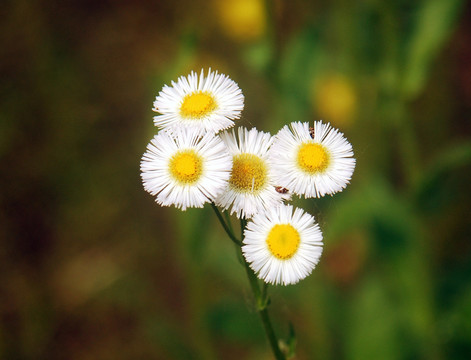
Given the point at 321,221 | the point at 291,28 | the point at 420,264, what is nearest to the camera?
the point at 321,221

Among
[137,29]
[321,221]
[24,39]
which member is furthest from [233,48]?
[321,221]

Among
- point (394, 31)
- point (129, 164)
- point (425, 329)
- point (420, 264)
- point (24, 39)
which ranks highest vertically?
point (24, 39)

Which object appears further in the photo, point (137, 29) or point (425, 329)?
point (137, 29)

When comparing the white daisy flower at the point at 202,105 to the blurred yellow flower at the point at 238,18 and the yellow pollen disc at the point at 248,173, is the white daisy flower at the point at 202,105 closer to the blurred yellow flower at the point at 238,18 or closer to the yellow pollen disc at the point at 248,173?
the yellow pollen disc at the point at 248,173

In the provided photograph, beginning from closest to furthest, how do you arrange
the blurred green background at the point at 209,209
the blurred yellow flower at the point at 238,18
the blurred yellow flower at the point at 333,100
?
the blurred green background at the point at 209,209
the blurred yellow flower at the point at 333,100
the blurred yellow flower at the point at 238,18

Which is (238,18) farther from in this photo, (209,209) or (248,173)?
(248,173)

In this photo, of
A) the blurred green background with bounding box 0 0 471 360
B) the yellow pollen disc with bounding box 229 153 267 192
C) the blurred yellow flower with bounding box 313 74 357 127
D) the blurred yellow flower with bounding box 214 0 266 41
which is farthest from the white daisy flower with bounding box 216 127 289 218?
the blurred yellow flower with bounding box 214 0 266 41

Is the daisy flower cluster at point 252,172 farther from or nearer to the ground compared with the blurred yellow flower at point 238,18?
nearer to the ground

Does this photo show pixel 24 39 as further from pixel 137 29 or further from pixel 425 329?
pixel 425 329

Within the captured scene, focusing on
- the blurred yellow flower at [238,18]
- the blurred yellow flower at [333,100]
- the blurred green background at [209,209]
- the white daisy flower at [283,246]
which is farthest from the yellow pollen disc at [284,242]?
the blurred yellow flower at [238,18]
